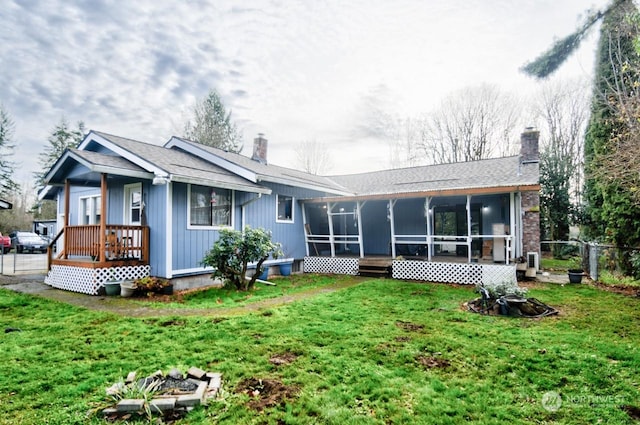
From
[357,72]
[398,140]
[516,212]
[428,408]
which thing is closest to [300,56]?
[357,72]

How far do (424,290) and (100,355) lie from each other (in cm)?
697

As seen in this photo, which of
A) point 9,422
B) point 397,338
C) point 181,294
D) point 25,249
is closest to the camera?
point 9,422

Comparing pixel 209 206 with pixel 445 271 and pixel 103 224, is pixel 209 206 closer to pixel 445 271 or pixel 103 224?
pixel 103 224

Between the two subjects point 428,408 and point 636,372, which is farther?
point 636,372

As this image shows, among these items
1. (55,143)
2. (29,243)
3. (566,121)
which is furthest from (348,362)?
(55,143)

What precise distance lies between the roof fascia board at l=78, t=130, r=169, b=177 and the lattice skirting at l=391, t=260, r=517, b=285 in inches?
291

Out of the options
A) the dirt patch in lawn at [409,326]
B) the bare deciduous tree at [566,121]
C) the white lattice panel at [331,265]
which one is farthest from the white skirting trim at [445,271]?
the bare deciduous tree at [566,121]

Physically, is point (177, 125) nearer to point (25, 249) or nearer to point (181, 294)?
point (25, 249)

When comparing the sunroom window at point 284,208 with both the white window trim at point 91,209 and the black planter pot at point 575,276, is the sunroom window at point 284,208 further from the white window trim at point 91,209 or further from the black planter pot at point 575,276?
the black planter pot at point 575,276

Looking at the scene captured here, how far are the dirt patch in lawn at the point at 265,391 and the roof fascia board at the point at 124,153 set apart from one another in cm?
594

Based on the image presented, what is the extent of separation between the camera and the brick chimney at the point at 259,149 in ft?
45.0

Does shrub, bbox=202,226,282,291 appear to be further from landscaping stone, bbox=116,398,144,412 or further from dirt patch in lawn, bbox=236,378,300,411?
landscaping stone, bbox=116,398,144,412

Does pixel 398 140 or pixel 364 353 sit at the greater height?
pixel 398 140

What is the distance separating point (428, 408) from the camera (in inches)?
107
